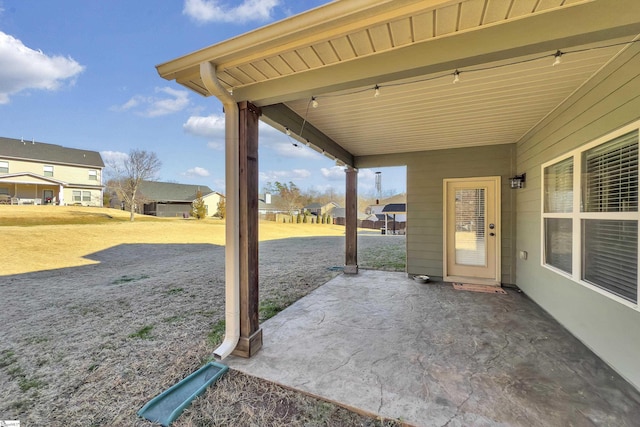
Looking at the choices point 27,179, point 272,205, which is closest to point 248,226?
point 27,179

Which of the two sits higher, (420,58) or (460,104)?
(460,104)

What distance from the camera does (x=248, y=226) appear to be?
2.41 m

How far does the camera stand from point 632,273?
2021 millimetres

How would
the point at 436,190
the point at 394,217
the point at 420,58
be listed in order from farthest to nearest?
the point at 394,217 < the point at 436,190 < the point at 420,58

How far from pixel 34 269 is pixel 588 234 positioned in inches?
401

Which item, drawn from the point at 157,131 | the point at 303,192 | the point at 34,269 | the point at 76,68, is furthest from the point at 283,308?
the point at 303,192

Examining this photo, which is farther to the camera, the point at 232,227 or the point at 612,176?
the point at 232,227

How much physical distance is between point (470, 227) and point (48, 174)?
26.9 m

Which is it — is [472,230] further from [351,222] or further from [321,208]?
[321,208]

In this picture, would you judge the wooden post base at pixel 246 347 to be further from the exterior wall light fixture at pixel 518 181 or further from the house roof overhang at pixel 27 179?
the house roof overhang at pixel 27 179

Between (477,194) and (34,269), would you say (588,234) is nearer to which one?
(477,194)

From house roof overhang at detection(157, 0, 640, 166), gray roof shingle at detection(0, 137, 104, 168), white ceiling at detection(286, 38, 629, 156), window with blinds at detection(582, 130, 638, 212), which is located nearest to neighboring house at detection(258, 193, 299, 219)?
gray roof shingle at detection(0, 137, 104, 168)

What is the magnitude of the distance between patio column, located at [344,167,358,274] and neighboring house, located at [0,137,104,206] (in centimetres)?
2288

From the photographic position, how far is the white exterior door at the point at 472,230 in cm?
477
